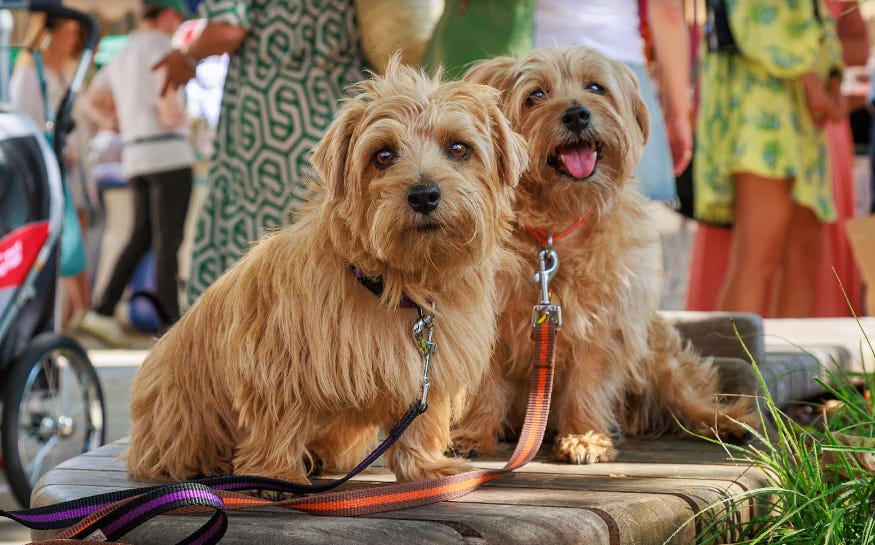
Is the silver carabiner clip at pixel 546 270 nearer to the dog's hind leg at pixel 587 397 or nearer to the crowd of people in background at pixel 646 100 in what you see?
the dog's hind leg at pixel 587 397

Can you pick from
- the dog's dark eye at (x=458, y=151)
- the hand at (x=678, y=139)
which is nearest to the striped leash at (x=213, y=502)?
the dog's dark eye at (x=458, y=151)

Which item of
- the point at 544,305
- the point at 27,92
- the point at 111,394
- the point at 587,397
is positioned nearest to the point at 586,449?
the point at 587,397

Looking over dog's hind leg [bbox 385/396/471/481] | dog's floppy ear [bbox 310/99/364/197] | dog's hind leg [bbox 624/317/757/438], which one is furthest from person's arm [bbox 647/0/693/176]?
dog's floppy ear [bbox 310/99/364/197]

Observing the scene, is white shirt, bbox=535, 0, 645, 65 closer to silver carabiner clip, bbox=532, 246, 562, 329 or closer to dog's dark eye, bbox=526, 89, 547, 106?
dog's dark eye, bbox=526, 89, 547, 106

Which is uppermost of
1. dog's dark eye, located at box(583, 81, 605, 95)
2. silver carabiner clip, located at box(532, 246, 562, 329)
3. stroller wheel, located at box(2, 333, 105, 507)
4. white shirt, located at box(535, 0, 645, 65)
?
white shirt, located at box(535, 0, 645, 65)

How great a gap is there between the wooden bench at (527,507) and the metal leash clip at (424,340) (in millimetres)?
251

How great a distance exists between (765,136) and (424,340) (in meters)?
4.24

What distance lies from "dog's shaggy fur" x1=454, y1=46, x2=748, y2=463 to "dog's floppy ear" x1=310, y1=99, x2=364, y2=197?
72 cm

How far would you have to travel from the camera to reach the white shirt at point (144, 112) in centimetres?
955

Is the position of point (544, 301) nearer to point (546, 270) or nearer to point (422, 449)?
point (546, 270)

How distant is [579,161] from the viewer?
120 inches

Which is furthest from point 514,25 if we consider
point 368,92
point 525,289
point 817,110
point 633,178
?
point 817,110

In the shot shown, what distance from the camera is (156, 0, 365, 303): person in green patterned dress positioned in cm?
482

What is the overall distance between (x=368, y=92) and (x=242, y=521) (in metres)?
0.92
